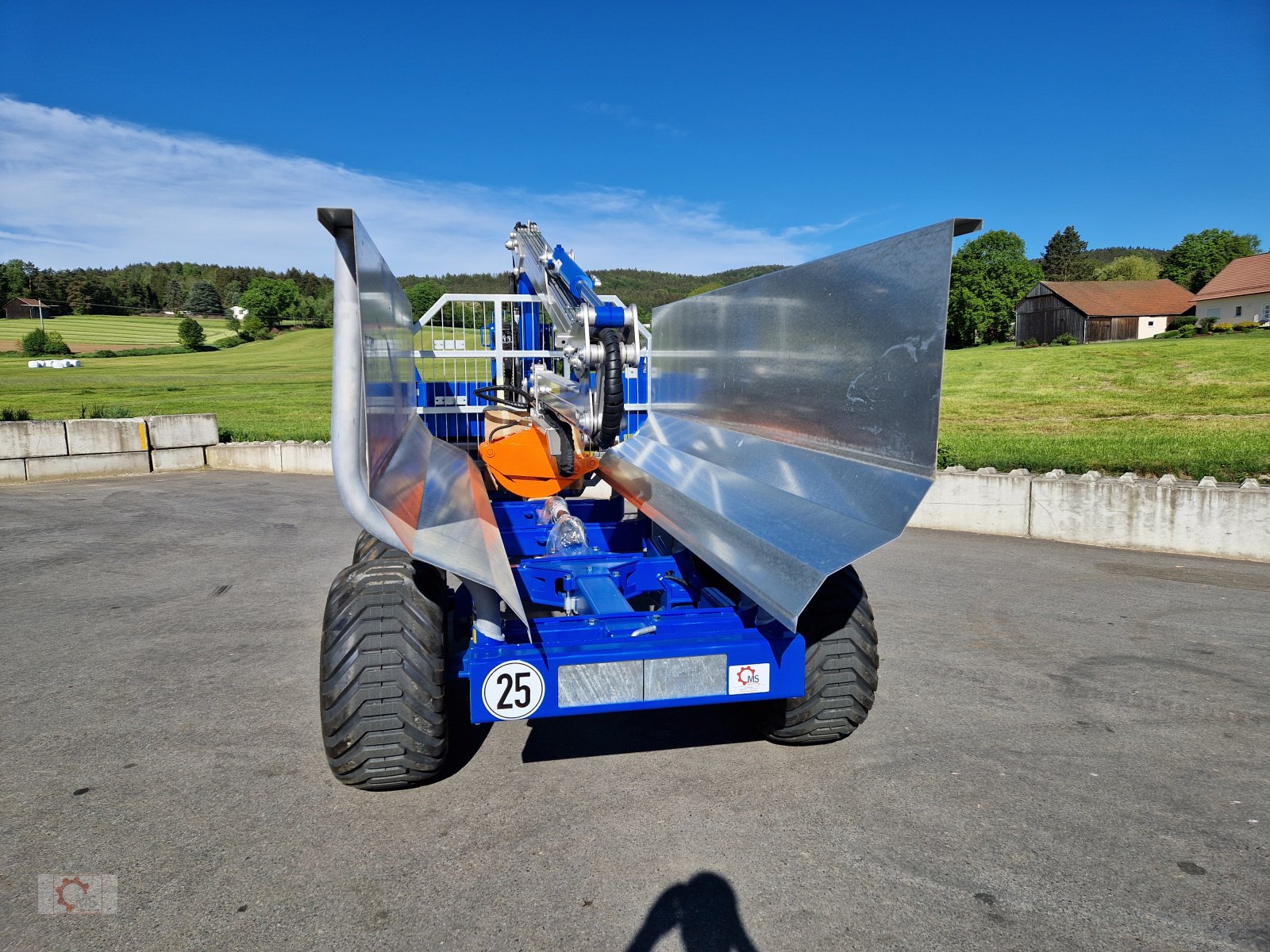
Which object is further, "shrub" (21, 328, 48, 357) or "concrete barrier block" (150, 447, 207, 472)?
"shrub" (21, 328, 48, 357)

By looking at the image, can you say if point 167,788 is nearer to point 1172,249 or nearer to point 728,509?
point 728,509

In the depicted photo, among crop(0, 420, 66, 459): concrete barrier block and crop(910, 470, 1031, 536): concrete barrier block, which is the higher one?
crop(0, 420, 66, 459): concrete barrier block

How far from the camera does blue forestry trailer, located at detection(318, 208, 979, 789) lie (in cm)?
316

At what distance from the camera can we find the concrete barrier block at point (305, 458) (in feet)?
47.6

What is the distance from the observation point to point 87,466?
13695 millimetres

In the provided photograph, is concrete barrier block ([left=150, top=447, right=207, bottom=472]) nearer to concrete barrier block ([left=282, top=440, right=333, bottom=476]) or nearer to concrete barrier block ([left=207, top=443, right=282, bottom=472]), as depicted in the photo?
concrete barrier block ([left=207, top=443, right=282, bottom=472])

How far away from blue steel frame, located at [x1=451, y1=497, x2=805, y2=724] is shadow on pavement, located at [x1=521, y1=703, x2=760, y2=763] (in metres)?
0.58

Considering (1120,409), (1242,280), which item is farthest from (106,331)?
(1242,280)

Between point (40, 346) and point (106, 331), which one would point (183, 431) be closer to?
point (40, 346)

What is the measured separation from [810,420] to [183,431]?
13569 millimetres

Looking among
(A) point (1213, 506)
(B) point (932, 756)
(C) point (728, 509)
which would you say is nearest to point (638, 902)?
(B) point (932, 756)

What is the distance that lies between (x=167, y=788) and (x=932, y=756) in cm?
360

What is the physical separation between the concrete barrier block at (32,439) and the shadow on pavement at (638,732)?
507 inches
